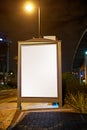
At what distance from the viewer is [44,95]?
42.0ft

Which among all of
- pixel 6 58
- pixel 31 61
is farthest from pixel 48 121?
pixel 6 58

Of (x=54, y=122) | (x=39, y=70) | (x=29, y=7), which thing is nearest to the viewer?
(x=54, y=122)

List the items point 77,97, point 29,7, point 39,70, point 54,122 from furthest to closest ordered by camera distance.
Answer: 1. point 29,7
2. point 39,70
3. point 77,97
4. point 54,122

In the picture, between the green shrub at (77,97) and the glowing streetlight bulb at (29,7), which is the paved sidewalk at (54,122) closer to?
the green shrub at (77,97)

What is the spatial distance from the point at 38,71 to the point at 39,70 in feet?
0.21

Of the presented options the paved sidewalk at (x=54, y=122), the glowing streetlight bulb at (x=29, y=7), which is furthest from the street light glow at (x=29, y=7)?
the paved sidewalk at (x=54, y=122)

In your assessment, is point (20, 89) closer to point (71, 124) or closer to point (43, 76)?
point (43, 76)

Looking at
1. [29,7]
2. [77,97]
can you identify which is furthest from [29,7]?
[77,97]

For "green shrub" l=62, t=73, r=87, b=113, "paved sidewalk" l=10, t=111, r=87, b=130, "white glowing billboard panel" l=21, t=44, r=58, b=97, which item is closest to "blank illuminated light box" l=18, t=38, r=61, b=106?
"white glowing billboard panel" l=21, t=44, r=58, b=97

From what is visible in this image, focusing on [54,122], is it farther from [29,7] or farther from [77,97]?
[29,7]

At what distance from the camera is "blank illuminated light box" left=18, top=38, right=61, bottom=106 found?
12.8m

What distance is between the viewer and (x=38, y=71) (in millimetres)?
12938

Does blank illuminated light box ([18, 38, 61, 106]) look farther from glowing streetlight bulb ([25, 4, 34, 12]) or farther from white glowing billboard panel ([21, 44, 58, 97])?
glowing streetlight bulb ([25, 4, 34, 12])

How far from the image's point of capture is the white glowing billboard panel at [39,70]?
Answer: 12805 millimetres
